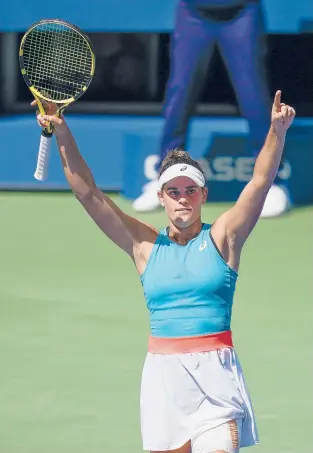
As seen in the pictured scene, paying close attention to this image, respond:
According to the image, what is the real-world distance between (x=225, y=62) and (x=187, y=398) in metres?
8.02

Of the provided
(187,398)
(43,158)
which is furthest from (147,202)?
(187,398)

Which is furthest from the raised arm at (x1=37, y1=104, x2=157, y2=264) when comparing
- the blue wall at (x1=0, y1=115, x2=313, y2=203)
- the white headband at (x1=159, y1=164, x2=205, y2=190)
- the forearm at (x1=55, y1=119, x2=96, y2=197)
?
the blue wall at (x1=0, y1=115, x2=313, y2=203)

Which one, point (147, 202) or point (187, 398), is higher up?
point (147, 202)

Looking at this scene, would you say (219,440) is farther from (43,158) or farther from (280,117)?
(43,158)

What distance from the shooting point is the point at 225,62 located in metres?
12.6

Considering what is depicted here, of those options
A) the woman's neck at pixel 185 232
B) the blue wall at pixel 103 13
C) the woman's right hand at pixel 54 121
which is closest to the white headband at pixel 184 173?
the woman's neck at pixel 185 232

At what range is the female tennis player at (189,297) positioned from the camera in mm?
4969

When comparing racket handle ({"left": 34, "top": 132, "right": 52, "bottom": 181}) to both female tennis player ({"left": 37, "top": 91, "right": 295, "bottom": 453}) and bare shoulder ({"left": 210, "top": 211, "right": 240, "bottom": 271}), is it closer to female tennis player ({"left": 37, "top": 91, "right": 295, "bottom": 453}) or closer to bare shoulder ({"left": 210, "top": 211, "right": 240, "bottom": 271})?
female tennis player ({"left": 37, "top": 91, "right": 295, "bottom": 453})

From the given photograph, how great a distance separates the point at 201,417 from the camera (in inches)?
195

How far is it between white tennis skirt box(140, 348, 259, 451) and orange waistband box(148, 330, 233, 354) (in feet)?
0.07

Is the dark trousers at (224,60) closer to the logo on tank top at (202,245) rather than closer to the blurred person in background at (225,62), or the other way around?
the blurred person in background at (225,62)

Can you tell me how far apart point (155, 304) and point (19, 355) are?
3.47m

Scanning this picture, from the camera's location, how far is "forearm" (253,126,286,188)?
5.20 metres

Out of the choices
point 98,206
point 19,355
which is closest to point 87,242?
point 19,355
